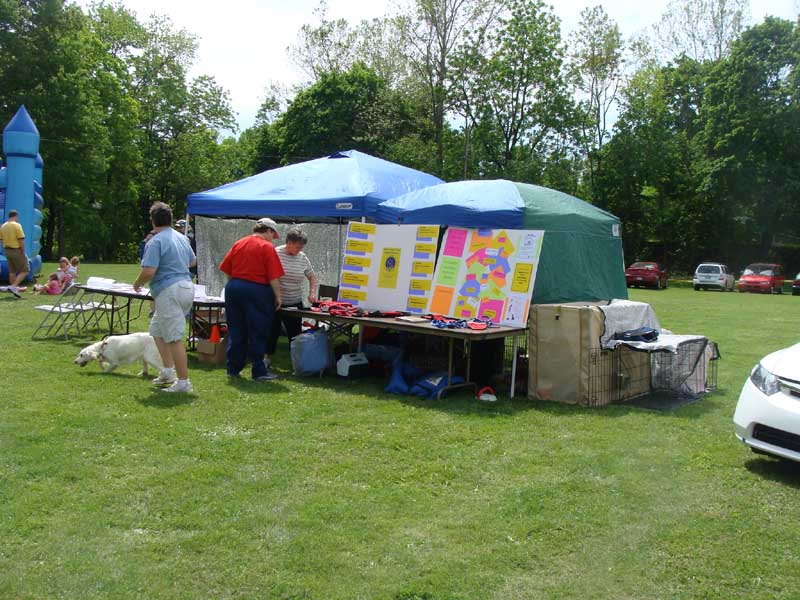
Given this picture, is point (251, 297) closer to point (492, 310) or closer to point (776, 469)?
point (492, 310)

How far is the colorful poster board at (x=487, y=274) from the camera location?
24.2 ft

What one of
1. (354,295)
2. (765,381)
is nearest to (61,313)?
(354,295)

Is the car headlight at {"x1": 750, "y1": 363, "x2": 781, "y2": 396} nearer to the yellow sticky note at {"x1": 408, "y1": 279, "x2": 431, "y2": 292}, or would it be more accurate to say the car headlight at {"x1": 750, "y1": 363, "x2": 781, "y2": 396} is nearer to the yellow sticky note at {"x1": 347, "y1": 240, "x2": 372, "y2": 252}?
the yellow sticky note at {"x1": 408, "y1": 279, "x2": 431, "y2": 292}

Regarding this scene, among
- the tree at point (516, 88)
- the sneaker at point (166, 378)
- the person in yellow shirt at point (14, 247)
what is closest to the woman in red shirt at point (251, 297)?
the sneaker at point (166, 378)

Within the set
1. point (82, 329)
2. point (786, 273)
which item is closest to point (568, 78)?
point (786, 273)

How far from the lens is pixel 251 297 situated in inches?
300

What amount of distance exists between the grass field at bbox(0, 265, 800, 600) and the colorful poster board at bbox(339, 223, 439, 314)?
64.4 inches

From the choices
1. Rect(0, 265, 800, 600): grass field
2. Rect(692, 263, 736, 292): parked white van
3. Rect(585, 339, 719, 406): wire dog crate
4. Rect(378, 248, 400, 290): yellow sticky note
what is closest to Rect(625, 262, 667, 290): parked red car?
Rect(692, 263, 736, 292): parked white van

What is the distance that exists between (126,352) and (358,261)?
2.86 meters

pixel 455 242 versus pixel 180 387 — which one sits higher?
pixel 455 242

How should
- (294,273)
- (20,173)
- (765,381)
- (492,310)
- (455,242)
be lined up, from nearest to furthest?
1. (765,381)
2. (492,310)
3. (455,242)
4. (294,273)
5. (20,173)

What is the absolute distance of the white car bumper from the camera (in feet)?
14.9

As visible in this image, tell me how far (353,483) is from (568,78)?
34.6m

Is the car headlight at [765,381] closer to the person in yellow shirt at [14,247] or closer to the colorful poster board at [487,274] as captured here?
the colorful poster board at [487,274]
